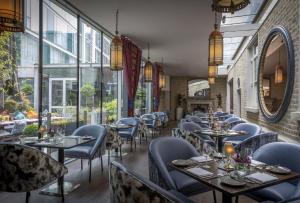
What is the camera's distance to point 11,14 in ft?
8.31

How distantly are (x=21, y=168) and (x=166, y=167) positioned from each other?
1522mm

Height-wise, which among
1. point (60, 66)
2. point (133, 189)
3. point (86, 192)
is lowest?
point (86, 192)

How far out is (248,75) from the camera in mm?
8266

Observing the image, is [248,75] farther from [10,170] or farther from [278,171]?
[10,170]

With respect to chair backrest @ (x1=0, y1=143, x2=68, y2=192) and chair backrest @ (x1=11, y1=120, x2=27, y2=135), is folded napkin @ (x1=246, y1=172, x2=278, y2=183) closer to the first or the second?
chair backrest @ (x1=0, y1=143, x2=68, y2=192)

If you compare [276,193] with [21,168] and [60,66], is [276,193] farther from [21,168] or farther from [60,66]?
[60,66]

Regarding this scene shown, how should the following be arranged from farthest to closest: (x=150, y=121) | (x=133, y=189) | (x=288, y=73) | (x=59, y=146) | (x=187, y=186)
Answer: (x=150, y=121), (x=288, y=73), (x=59, y=146), (x=187, y=186), (x=133, y=189)

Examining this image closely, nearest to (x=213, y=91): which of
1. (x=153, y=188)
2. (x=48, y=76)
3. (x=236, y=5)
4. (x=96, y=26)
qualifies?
(x=96, y=26)

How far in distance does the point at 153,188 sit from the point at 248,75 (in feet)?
24.2

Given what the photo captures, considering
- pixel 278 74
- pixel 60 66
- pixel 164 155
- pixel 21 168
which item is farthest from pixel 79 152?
pixel 278 74

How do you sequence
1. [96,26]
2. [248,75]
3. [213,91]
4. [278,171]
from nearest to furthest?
[278,171], [96,26], [248,75], [213,91]

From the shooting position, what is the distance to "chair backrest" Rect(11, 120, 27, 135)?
440 centimetres

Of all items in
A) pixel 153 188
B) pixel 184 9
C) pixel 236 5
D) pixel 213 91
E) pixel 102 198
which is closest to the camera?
pixel 153 188

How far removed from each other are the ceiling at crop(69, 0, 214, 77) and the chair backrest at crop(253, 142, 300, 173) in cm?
315
